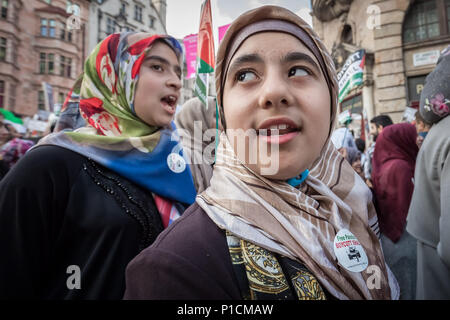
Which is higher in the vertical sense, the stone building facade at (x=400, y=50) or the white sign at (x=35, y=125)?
the stone building facade at (x=400, y=50)

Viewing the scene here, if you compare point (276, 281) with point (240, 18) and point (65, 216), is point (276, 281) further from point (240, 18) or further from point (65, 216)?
point (65, 216)

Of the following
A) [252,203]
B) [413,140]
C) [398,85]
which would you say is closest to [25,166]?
[252,203]

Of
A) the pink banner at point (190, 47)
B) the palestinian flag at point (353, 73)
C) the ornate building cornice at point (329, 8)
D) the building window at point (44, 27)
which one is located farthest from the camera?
the building window at point (44, 27)

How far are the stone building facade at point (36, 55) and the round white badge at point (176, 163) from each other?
21.4m

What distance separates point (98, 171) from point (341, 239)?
1.31 m

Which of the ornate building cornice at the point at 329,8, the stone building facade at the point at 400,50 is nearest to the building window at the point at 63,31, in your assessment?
the ornate building cornice at the point at 329,8

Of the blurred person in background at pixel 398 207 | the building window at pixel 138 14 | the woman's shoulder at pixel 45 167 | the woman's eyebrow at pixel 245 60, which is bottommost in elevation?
the blurred person in background at pixel 398 207

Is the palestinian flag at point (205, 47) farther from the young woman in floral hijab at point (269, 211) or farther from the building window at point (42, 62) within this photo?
the building window at point (42, 62)

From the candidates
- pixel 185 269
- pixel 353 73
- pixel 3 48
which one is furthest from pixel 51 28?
pixel 185 269

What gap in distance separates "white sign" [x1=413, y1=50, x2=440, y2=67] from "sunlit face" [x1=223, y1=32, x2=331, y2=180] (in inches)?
519

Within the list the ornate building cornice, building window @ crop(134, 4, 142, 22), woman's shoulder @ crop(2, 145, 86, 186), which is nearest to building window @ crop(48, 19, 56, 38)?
the ornate building cornice

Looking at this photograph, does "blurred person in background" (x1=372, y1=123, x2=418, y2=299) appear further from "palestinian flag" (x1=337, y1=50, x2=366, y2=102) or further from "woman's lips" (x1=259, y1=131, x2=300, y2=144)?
"woman's lips" (x1=259, y1=131, x2=300, y2=144)

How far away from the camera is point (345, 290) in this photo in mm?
917

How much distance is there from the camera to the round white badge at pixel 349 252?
3.17 ft
